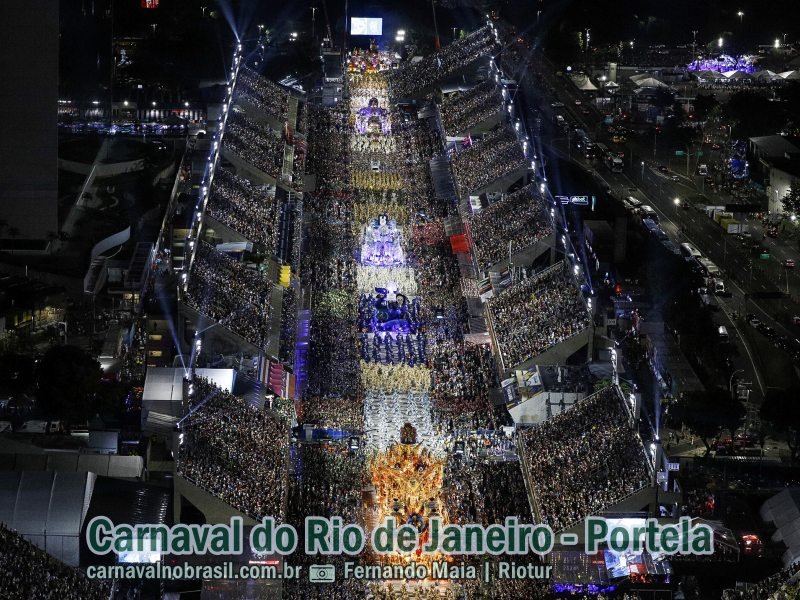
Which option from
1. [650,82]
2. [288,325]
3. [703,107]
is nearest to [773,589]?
[288,325]

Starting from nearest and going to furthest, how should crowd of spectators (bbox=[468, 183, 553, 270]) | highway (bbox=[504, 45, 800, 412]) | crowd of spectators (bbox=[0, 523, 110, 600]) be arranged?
crowd of spectators (bbox=[0, 523, 110, 600]) < highway (bbox=[504, 45, 800, 412]) < crowd of spectators (bbox=[468, 183, 553, 270])

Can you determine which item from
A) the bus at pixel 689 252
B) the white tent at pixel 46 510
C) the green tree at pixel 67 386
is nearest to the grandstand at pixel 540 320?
the bus at pixel 689 252

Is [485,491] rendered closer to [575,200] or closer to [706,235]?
[575,200]

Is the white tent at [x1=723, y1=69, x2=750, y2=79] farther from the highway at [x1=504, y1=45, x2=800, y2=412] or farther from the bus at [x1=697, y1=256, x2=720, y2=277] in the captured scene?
the bus at [x1=697, y1=256, x2=720, y2=277]

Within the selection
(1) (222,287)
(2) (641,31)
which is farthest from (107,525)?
(2) (641,31)

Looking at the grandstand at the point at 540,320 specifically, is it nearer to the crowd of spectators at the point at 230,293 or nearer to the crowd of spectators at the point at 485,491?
the crowd of spectators at the point at 485,491

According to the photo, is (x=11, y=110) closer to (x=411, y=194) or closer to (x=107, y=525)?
(x=411, y=194)

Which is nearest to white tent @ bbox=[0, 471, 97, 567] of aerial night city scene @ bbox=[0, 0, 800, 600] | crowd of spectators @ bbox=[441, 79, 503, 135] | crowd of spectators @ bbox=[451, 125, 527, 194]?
aerial night city scene @ bbox=[0, 0, 800, 600]
